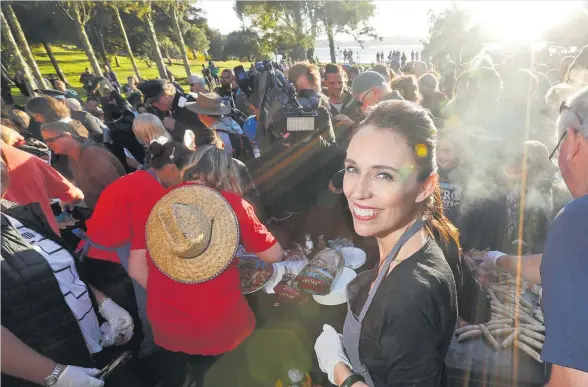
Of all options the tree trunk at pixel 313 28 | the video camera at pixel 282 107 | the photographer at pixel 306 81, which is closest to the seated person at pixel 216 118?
the video camera at pixel 282 107

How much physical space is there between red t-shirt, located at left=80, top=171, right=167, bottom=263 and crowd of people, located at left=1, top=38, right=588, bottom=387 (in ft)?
0.03

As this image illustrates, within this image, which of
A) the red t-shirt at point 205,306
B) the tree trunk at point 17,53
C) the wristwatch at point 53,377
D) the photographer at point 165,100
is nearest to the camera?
the wristwatch at point 53,377

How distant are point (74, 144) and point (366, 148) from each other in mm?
3531

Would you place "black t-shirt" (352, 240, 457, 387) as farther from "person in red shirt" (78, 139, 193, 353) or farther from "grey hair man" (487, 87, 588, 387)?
"person in red shirt" (78, 139, 193, 353)

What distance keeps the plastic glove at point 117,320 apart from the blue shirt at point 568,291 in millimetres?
2466

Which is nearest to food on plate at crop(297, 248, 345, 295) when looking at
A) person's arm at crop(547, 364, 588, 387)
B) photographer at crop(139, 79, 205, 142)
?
person's arm at crop(547, 364, 588, 387)

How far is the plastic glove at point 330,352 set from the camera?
5.17ft

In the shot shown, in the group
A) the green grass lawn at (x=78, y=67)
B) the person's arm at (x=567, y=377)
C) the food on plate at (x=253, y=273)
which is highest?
the green grass lawn at (x=78, y=67)

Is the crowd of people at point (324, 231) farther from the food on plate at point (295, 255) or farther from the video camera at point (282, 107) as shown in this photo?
the food on plate at point (295, 255)

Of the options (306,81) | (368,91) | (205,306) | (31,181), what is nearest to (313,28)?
(306,81)

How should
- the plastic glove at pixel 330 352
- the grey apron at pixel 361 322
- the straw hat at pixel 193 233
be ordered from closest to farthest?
the grey apron at pixel 361 322 < the plastic glove at pixel 330 352 < the straw hat at pixel 193 233

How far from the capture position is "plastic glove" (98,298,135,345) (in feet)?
7.72

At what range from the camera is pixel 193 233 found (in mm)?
2014

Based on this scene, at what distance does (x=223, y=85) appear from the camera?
10.3 m
